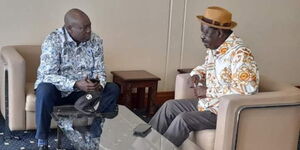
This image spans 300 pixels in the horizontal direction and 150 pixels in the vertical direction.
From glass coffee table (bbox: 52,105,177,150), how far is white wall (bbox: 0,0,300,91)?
1147mm

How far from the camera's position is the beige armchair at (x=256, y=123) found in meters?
2.80

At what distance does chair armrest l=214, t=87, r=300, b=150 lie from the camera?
2.80m

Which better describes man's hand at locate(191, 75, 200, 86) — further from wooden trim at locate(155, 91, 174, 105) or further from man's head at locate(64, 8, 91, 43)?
wooden trim at locate(155, 91, 174, 105)

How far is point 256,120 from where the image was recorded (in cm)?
289

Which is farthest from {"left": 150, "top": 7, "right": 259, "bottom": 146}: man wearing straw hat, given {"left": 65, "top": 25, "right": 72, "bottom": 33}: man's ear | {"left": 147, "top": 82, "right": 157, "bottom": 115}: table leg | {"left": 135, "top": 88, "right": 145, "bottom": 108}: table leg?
{"left": 135, "top": 88, "right": 145, "bottom": 108}: table leg

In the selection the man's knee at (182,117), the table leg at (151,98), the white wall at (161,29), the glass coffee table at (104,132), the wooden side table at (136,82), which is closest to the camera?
the glass coffee table at (104,132)

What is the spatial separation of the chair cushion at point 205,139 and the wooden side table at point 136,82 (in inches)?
48.4

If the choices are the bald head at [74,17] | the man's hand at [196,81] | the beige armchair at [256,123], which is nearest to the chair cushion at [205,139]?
the beige armchair at [256,123]

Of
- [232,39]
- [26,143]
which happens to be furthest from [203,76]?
[26,143]

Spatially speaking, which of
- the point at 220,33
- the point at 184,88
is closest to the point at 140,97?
the point at 184,88

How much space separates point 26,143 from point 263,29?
9.37ft

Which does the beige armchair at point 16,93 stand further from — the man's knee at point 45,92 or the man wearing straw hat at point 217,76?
the man wearing straw hat at point 217,76

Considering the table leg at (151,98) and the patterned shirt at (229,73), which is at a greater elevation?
the patterned shirt at (229,73)

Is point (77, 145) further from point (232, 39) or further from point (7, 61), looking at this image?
point (232, 39)
